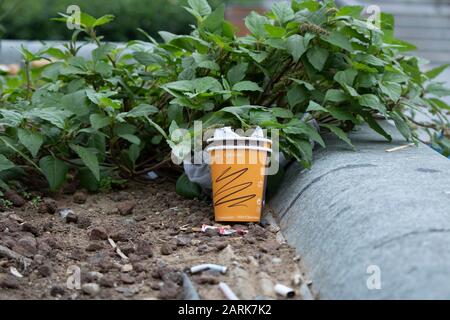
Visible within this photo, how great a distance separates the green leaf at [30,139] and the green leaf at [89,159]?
5.5 inches

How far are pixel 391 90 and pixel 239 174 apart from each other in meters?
0.67

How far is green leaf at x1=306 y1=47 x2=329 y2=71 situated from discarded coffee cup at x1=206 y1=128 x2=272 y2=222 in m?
0.40

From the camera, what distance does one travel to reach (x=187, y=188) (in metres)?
2.87

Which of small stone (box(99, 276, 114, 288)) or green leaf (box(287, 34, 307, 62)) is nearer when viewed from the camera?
small stone (box(99, 276, 114, 288))

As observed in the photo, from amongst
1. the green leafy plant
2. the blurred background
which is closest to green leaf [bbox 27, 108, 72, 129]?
the green leafy plant

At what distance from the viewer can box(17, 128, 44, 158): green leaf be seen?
2.63 meters

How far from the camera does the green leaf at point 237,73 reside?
2826mm

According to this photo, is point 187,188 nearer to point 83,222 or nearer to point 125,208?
point 125,208

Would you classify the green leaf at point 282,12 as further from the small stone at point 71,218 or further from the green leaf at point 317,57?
the small stone at point 71,218

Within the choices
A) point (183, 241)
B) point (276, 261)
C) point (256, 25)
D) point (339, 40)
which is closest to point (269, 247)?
point (276, 261)

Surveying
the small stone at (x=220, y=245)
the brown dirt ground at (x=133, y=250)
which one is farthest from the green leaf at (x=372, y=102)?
the small stone at (x=220, y=245)

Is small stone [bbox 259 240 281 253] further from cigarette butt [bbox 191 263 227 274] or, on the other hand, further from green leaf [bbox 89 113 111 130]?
green leaf [bbox 89 113 111 130]

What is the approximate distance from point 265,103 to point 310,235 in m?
0.98
